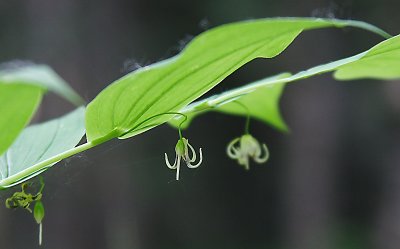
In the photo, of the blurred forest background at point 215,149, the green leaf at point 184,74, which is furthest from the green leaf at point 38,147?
the blurred forest background at point 215,149

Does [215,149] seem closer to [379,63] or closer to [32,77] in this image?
[379,63]

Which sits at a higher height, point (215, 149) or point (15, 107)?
point (215, 149)

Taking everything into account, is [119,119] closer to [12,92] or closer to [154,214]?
[12,92]

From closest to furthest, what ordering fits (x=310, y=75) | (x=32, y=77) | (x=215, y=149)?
(x=32, y=77) → (x=310, y=75) → (x=215, y=149)

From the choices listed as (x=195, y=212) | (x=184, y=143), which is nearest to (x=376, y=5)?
(x=195, y=212)

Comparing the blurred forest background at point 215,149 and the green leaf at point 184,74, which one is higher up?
the blurred forest background at point 215,149

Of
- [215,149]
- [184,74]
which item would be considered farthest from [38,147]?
[215,149]

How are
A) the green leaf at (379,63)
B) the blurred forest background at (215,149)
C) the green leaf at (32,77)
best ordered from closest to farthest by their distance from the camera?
the green leaf at (32,77) → the green leaf at (379,63) → the blurred forest background at (215,149)

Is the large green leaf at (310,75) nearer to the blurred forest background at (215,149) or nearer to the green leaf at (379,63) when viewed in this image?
the green leaf at (379,63)
